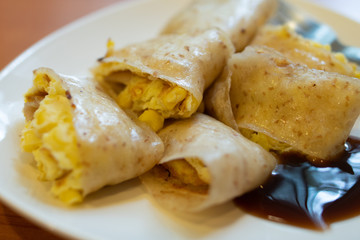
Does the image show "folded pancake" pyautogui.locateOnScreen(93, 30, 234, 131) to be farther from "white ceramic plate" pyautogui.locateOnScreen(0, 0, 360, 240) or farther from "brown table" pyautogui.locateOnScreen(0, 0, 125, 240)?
"brown table" pyautogui.locateOnScreen(0, 0, 125, 240)

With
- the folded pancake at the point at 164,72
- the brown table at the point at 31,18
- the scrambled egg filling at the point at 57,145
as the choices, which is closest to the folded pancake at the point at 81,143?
the scrambled egg filling at the point at 57,145

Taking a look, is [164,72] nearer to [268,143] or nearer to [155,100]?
[155,100]

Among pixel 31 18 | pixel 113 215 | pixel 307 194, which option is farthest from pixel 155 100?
pixel 31 18

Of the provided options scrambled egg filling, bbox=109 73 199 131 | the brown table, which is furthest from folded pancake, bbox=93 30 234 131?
the brown table

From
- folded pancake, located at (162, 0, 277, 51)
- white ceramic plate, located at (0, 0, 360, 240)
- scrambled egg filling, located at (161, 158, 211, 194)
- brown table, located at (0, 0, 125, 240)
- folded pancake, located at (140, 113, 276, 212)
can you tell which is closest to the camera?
white ceramic plate, located at (0, 0, 360, 240)

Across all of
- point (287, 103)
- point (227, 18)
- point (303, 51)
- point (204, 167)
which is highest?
point (227, 18)
